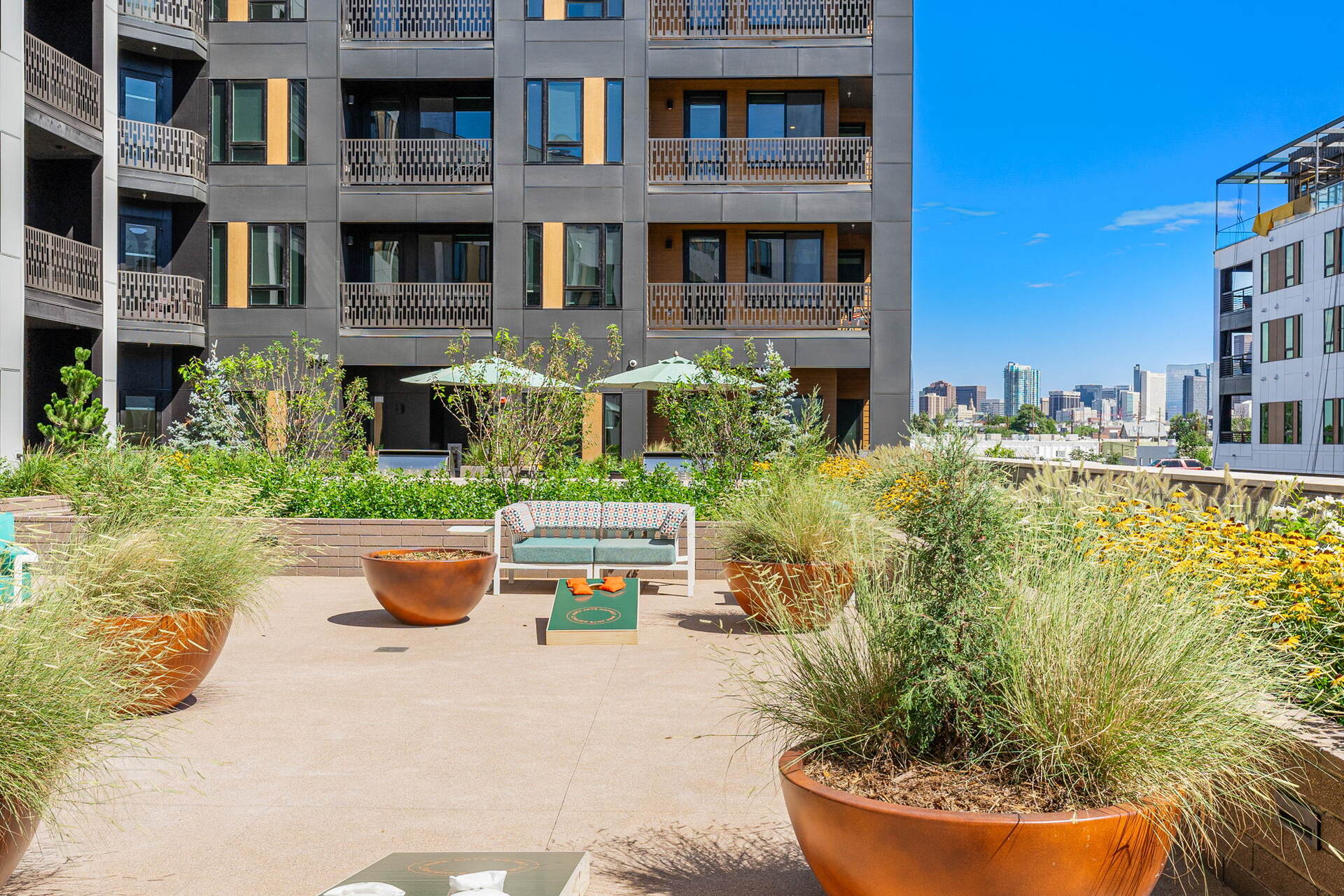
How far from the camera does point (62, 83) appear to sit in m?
17.7

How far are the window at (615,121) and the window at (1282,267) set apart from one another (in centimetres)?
3450

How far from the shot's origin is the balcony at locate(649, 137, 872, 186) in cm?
2242

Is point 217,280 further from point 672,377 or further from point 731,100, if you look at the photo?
point 731,100

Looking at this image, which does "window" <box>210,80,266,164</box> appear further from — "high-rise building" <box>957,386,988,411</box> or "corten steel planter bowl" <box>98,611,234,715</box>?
"corten steel planter bowl" <box>98,611,234,715</box>

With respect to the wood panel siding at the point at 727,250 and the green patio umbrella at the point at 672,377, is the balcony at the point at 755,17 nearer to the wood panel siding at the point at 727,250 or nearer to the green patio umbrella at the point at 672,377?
the wood panel siding at the point at 727,250

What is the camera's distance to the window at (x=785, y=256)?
2356 centimetres

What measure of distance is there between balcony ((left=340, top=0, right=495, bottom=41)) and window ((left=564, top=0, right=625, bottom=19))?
5.70 feet

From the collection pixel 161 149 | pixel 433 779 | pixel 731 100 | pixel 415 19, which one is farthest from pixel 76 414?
pixel 731 100

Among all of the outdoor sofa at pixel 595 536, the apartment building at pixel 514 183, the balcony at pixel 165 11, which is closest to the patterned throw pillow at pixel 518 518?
the outdoor sofa at pixel 595 536

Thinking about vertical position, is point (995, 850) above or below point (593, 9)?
below

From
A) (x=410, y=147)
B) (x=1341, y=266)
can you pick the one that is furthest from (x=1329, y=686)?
(x=1341, y=266)

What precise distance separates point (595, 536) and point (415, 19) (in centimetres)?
1659

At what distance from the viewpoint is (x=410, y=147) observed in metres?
22.7

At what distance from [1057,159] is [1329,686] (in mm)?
53036
